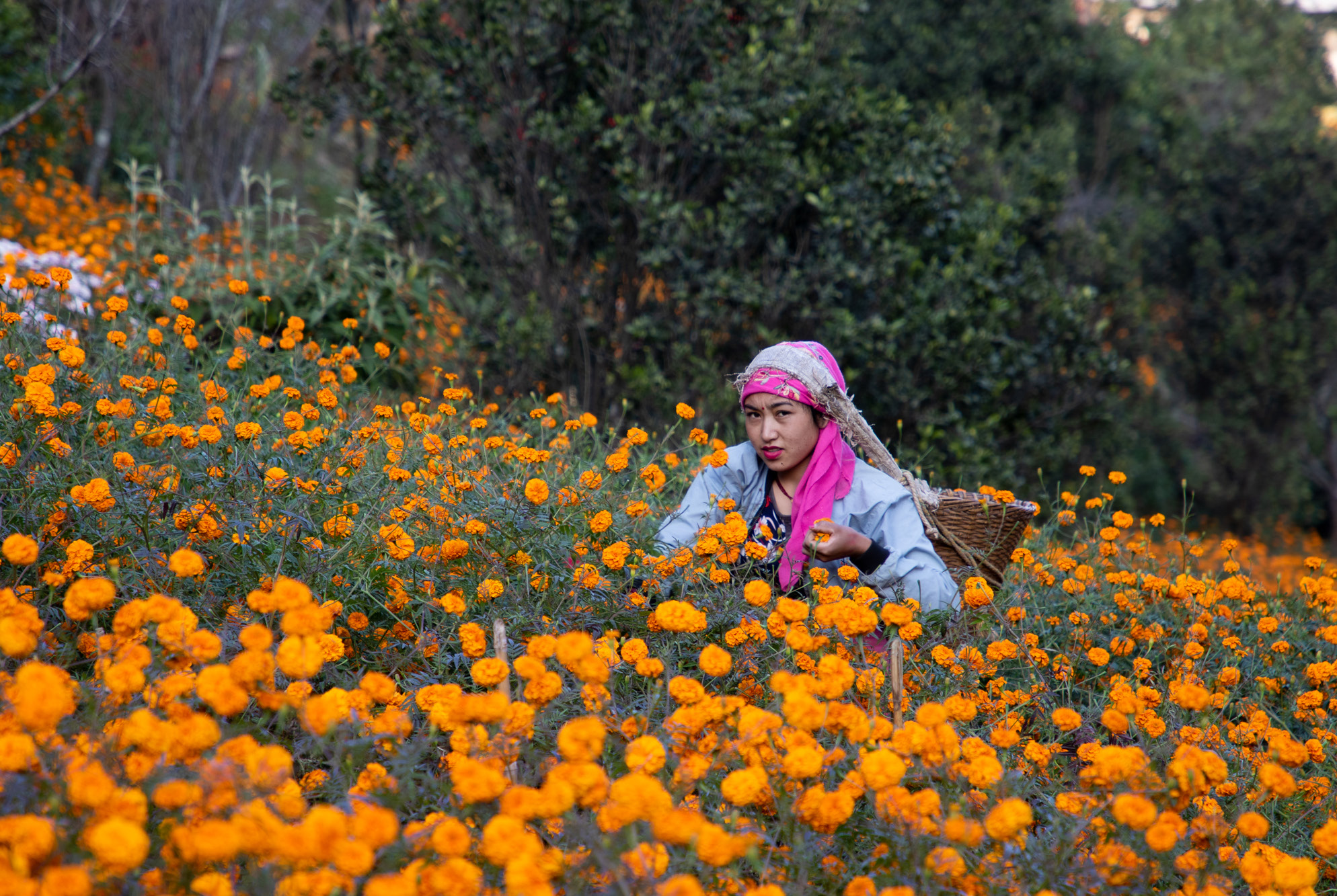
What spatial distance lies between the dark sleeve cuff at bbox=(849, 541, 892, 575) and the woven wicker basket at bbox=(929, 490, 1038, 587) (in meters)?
0.36

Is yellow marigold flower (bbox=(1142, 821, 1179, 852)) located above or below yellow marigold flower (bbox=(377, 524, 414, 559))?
above

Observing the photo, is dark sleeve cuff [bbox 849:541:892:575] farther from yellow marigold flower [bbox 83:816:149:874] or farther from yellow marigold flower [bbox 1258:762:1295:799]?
yellow marigold flower [bbox 83:816:149:874]

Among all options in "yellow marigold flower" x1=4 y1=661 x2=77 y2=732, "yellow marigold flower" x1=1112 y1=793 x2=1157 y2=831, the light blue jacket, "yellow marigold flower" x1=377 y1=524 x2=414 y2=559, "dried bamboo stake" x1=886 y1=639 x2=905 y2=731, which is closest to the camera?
"yellow marigold flower" x1=4 y1=661 x2=77 y2=732

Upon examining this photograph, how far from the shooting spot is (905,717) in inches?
80.1

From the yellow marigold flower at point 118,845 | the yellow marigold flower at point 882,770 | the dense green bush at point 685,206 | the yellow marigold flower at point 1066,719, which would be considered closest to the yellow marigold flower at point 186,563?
the yellow marigold flower at point 118,845

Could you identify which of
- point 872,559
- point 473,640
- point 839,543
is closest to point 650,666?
point 473,640

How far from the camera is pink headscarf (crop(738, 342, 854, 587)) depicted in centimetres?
290

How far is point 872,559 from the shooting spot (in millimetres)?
2848

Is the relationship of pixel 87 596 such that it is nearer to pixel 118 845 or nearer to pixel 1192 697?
pixel 118 845

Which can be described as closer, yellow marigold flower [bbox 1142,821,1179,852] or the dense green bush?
yellow marigold flower [bbox 1142,821,1179,852]

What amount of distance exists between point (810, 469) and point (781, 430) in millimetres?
160

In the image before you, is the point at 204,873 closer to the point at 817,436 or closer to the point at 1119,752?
the point at 1119,752

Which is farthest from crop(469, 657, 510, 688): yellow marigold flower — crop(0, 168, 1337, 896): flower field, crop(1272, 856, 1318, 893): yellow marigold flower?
crop(1272, 856, 1318, 893): yellow marigold flower

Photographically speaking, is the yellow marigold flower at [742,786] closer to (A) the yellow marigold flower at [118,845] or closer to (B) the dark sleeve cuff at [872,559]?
(A) the yellow marigold flower at [118,845]
